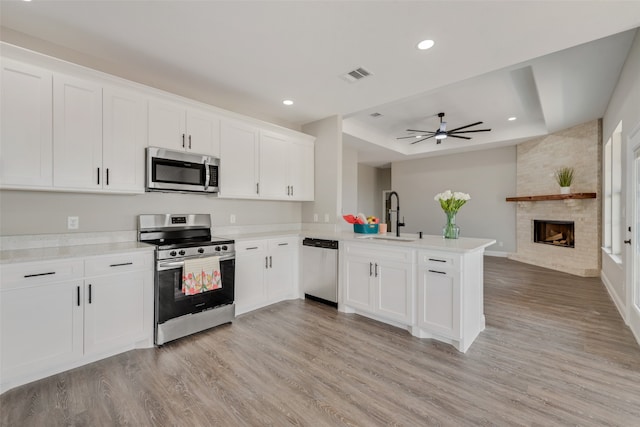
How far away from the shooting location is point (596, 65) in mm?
3299

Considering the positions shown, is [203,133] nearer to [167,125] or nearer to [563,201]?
[167,125]

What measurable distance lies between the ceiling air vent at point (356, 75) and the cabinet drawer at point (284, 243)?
2.13 meters

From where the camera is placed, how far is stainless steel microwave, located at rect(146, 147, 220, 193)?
281cm

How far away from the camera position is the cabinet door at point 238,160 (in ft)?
11.3

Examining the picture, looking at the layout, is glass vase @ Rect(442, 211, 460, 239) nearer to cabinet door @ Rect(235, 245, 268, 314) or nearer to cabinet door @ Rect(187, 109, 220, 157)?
cabinet door @ Rect(235, 245, 268, 314)

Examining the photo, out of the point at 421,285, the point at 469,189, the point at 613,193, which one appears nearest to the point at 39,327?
the point at 421,285

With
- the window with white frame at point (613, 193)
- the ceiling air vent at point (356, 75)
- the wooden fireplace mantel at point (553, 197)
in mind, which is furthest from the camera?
the wooden fireplace mantel at point (553, 197)

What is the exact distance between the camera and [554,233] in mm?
6414

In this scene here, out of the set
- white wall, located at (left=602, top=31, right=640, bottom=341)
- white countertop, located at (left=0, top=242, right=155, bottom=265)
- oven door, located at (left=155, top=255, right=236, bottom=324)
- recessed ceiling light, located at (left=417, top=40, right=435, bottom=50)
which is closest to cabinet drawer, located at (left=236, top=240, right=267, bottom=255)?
oven door, located at (left=155, top=255, right=236, bottom=324)

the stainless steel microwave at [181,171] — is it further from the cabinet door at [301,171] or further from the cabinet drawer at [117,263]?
the cabinet door at [301,171]

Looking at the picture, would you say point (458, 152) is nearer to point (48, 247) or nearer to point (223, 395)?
point (223, 395)

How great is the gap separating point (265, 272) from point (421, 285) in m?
1.90

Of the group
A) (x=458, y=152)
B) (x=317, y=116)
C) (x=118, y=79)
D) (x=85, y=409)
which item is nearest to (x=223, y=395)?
(x=85, y=409)

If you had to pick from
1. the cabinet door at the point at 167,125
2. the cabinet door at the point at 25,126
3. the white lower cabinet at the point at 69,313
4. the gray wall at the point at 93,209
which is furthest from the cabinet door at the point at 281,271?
the cabinet door at the point at 25,126
